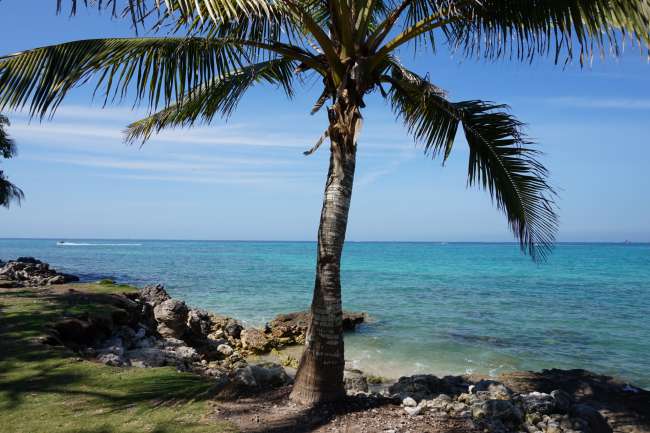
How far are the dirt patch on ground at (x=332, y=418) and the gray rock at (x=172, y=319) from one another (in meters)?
6.62

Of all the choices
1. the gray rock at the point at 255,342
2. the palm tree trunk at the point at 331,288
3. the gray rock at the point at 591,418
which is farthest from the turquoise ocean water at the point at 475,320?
the palm tree trunk at the point at 331,288

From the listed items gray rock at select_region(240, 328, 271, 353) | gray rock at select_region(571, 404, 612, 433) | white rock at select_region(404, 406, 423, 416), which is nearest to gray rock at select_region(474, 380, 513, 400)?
gray rock at select_region(571, 404, 612, 433)

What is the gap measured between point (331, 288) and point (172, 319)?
758 centimetres

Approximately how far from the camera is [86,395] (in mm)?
5801

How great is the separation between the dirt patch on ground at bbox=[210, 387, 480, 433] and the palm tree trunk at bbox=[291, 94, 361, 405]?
0.19 metres

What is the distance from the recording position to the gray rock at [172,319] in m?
11.7

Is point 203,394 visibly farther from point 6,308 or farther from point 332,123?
point 6,308

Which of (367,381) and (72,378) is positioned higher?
(72,378)

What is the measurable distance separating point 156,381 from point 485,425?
13.4 feet

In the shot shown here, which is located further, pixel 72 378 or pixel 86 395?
pixel 72 378

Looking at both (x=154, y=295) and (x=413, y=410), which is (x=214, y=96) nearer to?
(x=413, y=410)

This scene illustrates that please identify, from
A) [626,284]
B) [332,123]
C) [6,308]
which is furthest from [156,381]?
[626,284]

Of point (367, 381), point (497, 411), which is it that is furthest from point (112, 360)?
point (497, 411)

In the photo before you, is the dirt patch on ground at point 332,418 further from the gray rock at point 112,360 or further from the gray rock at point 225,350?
the gray rock at point 225,350
